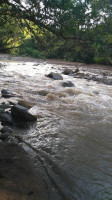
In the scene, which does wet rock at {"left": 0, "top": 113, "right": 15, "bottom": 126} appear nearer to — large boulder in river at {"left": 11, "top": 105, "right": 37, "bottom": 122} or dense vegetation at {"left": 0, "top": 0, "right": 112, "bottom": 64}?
large boulder in river at {"left": 11, "top": 105, "right": 37, "bottom": 122}

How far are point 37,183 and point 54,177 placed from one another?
13.4 inches

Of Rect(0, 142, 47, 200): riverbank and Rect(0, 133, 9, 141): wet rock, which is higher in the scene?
Rect(0, 133, 9, 141): wet rock

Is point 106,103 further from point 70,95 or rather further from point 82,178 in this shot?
point 82,178

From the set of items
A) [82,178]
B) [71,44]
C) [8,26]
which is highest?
[8,26]

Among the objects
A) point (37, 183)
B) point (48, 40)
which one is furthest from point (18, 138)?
point (48, 40)

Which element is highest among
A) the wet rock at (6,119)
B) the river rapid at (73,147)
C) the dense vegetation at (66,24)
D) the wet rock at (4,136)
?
the dense vegetation at (66,24)

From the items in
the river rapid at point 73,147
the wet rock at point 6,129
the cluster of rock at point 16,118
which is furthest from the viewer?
the cluster of rock at point 16,118

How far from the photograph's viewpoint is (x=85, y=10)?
11.3 feet

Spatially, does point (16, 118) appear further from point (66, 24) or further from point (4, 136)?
point (66, 24)

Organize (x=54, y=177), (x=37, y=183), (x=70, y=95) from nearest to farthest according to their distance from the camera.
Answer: (x=37, y=183), (x=54, y=177), (x=70, y=95)

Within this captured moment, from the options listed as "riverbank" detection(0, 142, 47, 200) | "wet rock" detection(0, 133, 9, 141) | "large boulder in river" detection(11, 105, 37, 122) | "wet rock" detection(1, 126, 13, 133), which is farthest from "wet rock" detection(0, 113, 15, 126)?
"riverbank" detection(0, 142, 47, 200)

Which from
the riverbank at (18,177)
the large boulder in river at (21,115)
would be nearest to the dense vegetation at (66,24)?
the large boulder in river at (21,115)

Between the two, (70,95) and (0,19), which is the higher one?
(0,19)

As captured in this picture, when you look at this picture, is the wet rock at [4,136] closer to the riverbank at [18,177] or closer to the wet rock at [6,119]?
the riverbank at [18,177]
